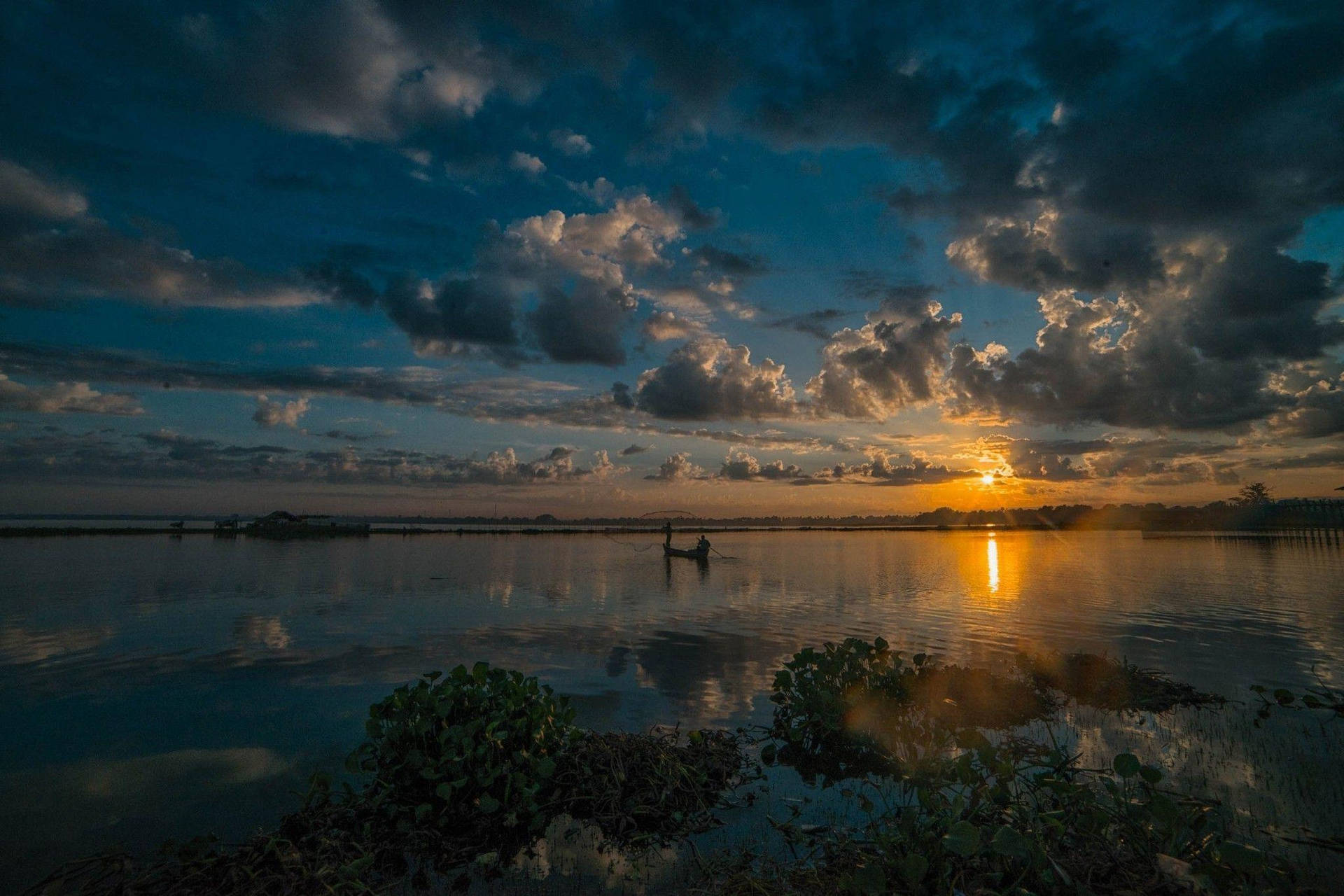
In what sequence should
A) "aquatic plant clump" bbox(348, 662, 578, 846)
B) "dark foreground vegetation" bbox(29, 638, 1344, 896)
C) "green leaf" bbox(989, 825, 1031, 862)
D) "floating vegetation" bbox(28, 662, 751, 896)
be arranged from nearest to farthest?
"green leaf" bbox(989, 825, 1031, 862) < "dark foreground vegetation" bbox(29, 638, 1344, 896) < "floating vegetation" bbox(28, 662, 751, 896) < "aquatic plant clump" bbox(348, 662, 578, 846)

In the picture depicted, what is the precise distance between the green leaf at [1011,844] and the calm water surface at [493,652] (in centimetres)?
593

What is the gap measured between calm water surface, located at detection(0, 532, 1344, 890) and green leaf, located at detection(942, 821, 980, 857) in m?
6.08

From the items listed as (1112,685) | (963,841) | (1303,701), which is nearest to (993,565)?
(1303,701)

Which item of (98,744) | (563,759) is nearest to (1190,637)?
(563,759)

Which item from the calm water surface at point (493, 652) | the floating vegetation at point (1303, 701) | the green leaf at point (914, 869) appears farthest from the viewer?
the floating vegetation at point (1303, 701)

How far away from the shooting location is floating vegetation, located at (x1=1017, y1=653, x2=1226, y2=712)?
45.0ft

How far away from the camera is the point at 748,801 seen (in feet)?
30.3

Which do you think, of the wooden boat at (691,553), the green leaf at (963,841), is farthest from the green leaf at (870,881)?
the wooden boat at (691,553)

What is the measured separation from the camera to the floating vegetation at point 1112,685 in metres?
13.7

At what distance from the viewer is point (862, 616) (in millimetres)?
26859

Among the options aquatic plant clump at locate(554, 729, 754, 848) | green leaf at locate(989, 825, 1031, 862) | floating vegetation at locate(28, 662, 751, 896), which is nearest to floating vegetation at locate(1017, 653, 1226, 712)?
aquatic plant clump at locate(554, 729, 754, 848)

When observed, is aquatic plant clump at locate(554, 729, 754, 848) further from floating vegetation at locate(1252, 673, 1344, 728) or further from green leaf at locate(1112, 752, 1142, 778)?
floating vegetation at locate(1252, 673, 1344, 728)

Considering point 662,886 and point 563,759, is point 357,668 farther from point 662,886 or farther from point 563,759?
point 662,886

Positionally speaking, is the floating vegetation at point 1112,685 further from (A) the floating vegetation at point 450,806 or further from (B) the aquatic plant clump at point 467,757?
(B) the aquatic plant clump at point 467,757
